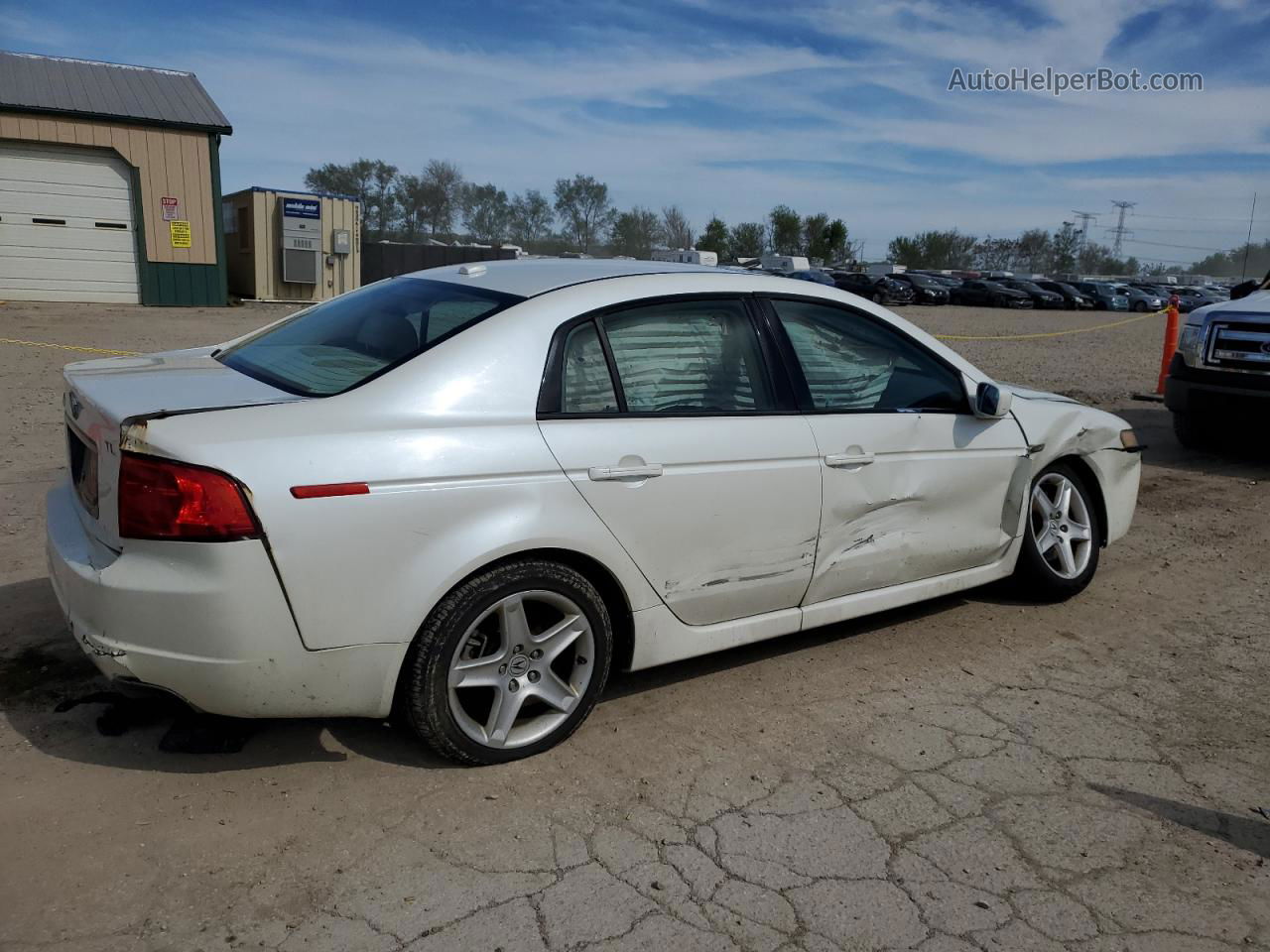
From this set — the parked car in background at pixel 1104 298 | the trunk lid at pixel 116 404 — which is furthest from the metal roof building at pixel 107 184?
the parked car in background at pixel 1104 298

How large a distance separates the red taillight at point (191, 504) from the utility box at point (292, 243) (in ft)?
73.9

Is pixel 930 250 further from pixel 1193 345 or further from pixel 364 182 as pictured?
pixel 1193 345

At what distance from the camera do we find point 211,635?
2.72 metres

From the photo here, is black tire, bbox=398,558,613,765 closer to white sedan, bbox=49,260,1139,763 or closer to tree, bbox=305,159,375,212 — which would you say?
white sedan, bbox=49,260,1139,763

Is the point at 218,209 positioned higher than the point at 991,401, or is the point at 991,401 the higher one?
the point at 218,209

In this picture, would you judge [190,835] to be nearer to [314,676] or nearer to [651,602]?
[314,676]

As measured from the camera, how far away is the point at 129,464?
273 cm

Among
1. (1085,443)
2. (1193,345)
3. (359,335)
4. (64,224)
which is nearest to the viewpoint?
(359,335)

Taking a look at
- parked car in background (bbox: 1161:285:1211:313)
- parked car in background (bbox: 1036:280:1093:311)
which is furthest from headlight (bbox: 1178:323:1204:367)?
parked car in background (bbox: 1036:280:1093:311)

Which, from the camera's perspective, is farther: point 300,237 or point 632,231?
point 632,231

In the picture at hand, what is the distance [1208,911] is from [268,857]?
2.52 meters

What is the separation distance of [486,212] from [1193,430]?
6414 centimetres

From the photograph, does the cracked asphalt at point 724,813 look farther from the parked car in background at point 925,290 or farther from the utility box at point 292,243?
the parked car in background at point 925,290

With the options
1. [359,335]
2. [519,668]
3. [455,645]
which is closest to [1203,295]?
[359,335]
